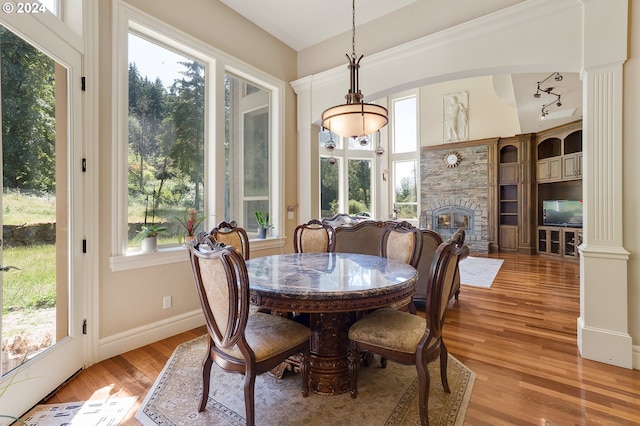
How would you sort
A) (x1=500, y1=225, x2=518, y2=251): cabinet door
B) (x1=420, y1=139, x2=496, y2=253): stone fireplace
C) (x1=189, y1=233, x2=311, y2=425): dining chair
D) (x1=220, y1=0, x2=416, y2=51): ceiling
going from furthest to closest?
(x1=420, y1=139, x2=496, y2=253): stone fireplace < (x1=500, y1=225, x2=518, y2=251): cabinet door < (x1=220, y1=0, x2=416, y2=51): ceiling < (x1=189, y1=233, x2=311, y2=425): dining chair

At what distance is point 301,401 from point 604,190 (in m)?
2.76

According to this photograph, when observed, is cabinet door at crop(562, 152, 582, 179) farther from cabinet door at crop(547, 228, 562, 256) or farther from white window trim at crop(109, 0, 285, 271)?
white window trim at crop(109, 0, 285, 271)

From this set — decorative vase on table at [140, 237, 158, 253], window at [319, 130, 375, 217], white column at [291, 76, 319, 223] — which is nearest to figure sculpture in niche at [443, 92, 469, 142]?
window at [319, 130, 375, 217]

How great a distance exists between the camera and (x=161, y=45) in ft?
9.74

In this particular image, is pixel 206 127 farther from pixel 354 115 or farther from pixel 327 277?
pixel 327 277

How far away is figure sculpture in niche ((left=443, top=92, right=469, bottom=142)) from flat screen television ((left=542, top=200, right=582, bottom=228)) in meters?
2.80

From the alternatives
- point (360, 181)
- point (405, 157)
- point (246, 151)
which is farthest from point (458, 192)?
point (246, 151)

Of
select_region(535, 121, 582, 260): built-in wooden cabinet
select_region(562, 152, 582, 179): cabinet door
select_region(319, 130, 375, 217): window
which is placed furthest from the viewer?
select_region(319, 130, 375, 217): window

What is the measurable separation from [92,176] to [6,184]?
2.17ft

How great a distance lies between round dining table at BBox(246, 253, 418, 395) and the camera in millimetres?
1611

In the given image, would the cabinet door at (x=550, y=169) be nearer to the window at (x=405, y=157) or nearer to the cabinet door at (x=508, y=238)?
the cabinet door at (x=508, y=238)

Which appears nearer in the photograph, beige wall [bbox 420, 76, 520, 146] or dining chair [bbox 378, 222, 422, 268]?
dining chair [bbox 378, 222, 422, 268]

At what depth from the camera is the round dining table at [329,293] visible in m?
1.61

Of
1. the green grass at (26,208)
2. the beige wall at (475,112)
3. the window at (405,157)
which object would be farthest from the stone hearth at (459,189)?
the green grass at (26,208)
